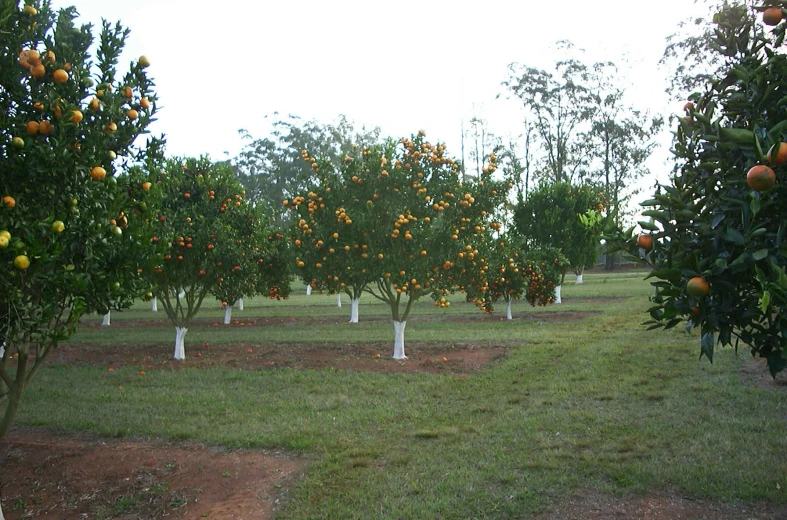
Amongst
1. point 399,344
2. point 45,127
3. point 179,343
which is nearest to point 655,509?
point 45,127

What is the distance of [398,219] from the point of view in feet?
34.9

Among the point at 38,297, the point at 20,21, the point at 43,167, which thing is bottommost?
the point at 38,297

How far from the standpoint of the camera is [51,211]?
429 cm

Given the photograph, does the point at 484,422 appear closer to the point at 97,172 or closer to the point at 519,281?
the point at 97,172

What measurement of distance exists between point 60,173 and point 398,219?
682cm

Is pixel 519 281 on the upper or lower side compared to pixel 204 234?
lower

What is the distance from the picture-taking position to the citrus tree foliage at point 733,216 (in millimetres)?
2805

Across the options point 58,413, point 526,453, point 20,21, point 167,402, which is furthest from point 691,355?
point 20,21

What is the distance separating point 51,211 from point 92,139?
55 centimetres

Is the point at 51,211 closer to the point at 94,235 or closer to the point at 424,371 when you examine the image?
the point at 94,235

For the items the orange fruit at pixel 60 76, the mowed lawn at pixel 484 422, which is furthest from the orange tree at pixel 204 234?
the orange fruit at pixel 60 76

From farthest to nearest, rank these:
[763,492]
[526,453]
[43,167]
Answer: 1. [526,453]
2. [763,492]
3. [43,167]

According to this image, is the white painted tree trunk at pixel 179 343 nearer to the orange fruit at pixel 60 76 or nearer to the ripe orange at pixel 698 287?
the orange fruit at pixel 60 76

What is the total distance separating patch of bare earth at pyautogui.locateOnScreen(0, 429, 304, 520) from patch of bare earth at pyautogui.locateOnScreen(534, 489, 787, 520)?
2.29 meters
